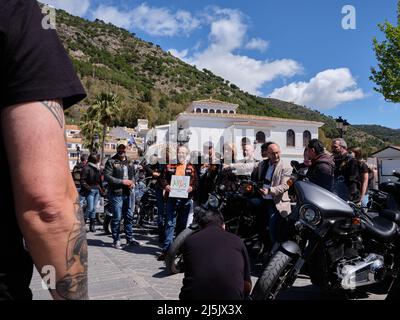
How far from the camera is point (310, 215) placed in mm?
3859

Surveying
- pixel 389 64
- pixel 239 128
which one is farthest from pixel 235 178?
pixel 239 128

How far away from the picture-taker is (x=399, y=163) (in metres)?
20.5

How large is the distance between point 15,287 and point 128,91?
4481 inches

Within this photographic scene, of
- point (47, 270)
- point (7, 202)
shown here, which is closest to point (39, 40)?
point (7, 202)

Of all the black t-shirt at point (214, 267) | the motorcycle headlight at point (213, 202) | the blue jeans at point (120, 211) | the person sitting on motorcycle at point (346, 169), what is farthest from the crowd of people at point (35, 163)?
the person sitting on motorcycle at point (346, 169)

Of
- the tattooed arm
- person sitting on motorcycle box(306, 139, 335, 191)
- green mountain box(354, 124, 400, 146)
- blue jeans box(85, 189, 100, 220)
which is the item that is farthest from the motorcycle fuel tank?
green mountain box(354, 124, 400, 146)

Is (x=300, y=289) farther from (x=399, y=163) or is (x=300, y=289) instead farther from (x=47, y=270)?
(x=399, y=163)

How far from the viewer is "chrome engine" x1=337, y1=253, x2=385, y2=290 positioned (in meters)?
3.83

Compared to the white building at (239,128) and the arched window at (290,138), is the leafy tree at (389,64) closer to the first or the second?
the white building at (239,128)

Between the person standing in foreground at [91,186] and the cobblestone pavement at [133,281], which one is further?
the person standing in foreground at [91,186]

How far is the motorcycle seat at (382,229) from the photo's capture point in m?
4.11

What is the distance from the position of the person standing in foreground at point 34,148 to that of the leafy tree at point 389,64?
19664 mm

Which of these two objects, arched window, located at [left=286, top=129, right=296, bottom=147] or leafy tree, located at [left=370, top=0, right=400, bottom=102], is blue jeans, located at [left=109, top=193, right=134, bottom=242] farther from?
arched window, located at [left=286, top=129, right=296, bottom=147]

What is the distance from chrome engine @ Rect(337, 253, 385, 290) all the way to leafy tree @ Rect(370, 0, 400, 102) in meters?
16.3
